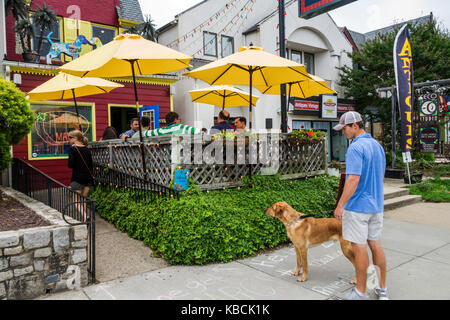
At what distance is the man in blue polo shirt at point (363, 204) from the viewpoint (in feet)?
10.6

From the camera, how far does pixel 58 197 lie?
17.0 feet

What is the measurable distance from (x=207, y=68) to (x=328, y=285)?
12.7 feet

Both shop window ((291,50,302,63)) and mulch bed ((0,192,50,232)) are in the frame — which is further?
shop window ((291,50,302,63))

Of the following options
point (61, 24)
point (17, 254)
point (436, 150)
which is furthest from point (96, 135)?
point (436, 150)

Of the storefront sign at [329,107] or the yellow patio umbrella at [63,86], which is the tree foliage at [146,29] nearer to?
the yellow patio umbrella at [63,86]

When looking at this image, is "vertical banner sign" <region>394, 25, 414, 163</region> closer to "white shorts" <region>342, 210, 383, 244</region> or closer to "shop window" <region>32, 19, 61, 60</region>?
"white shorts" <region>342, 210, 383, 244</region>

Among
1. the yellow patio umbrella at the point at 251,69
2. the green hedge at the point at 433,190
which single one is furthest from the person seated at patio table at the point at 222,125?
the green hedge at the point at 433,190

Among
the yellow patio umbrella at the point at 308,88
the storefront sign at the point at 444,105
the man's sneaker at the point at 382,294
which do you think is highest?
the storefront sign at the point at 444,105

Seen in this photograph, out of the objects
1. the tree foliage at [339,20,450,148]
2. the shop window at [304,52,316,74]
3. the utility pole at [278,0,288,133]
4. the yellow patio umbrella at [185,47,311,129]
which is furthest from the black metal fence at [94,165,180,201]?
the tree foliage at [339,20,450,148]

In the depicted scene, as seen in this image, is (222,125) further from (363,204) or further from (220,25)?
(220,25)

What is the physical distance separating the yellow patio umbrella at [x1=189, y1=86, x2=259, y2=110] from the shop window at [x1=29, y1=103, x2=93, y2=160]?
3.81 metres

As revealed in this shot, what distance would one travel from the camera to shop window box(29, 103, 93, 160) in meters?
9.69

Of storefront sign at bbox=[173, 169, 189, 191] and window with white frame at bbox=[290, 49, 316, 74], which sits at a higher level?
window with white frame at bbox=[290, 49, 316, 74]

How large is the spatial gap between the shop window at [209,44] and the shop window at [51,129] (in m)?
5.68
